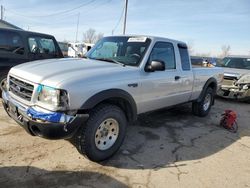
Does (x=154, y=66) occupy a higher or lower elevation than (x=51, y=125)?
higher

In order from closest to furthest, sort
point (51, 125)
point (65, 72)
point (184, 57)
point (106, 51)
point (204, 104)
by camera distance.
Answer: point (51, 125), point (65, 72), point (106, 51), point (184, 57), point (204, 104)

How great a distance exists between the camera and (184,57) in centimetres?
594

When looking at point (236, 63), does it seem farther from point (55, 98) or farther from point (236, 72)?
point (55, 98)

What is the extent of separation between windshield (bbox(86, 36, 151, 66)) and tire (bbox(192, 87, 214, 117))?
297 centimetres

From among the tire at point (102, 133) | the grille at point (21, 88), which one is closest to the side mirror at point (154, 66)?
the tire at point (102, 133)

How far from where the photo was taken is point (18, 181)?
3332mm

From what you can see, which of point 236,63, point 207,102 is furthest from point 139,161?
point 236,63

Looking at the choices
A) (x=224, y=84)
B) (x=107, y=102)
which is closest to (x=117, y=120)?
(x=107, y=102)

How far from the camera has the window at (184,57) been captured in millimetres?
5832

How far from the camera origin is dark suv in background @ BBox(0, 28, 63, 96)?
6.70 m

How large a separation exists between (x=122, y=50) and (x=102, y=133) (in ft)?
5.77

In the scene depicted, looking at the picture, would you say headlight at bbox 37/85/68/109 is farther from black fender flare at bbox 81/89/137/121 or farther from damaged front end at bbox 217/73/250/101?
damaged front end at bbox 217/73/250/101

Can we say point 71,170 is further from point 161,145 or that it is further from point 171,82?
point 171,82

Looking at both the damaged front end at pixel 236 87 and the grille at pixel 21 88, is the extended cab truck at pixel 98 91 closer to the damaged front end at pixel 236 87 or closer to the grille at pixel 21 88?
the grille at pixel 21 88
